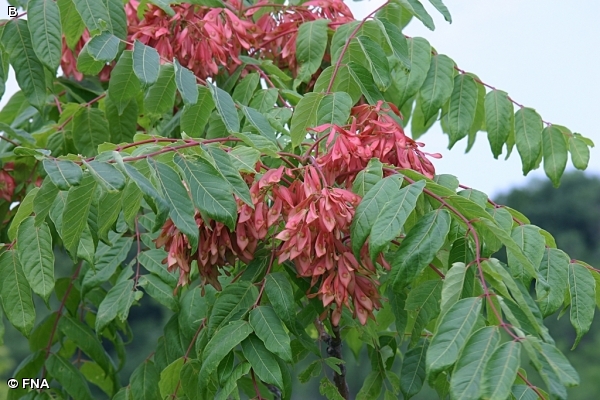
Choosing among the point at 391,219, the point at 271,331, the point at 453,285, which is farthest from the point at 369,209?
the point at 271,331

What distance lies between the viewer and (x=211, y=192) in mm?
1448

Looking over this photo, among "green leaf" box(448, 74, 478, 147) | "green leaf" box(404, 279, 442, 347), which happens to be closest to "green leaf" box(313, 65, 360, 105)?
"green leaf" box(448, 74, 478, 147)

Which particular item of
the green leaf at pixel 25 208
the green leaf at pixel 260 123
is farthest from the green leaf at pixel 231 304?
the green leaf at pixel 25 208

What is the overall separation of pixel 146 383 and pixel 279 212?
833mm

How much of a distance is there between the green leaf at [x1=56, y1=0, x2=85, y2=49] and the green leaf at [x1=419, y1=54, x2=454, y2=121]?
924 millimetres

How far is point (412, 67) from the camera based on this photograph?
2086mm

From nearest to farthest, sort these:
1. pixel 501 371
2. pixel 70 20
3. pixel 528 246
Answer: pixel 501 371, pixel 528 246, pixel 70 20

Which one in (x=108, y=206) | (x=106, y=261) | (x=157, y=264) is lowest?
(x=106, y=261)

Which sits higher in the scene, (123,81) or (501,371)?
(501,371)

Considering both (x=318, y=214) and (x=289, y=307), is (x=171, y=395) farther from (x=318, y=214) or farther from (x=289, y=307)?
(x=318, y=214)

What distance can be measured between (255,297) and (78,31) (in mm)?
880

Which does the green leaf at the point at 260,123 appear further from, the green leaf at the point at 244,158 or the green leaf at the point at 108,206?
the green leaf at the point at 108,206

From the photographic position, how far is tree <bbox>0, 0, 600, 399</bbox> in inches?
55.9

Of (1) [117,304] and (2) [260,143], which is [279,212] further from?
(1) [117,304]
